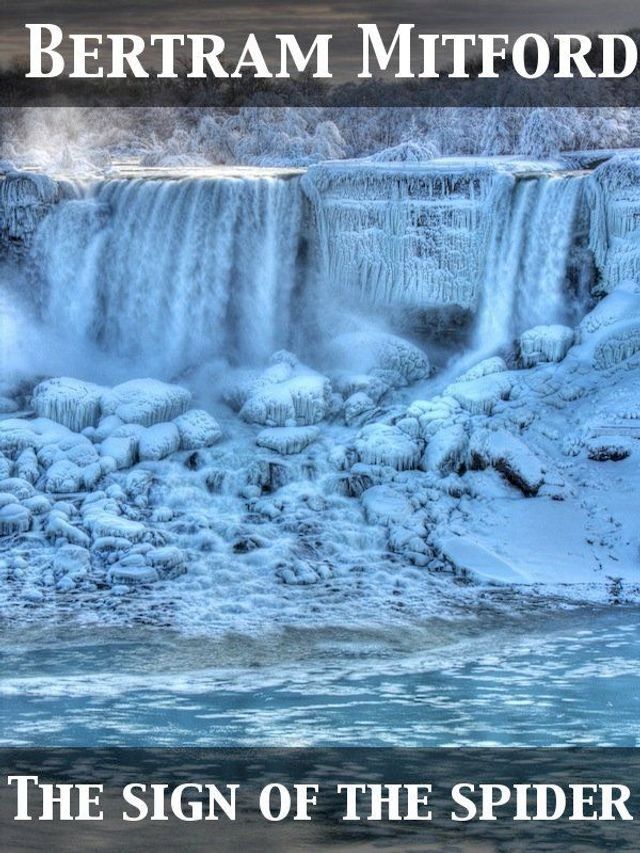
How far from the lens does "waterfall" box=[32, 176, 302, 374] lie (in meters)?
21.1

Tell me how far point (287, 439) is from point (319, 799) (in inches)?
296

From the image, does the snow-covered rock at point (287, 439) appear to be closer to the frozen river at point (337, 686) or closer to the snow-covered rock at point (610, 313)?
the snow-covered rock at point (610, 313)

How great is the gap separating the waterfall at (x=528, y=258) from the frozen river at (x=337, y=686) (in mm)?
5785

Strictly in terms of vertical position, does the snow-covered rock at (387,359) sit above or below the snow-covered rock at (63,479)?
above

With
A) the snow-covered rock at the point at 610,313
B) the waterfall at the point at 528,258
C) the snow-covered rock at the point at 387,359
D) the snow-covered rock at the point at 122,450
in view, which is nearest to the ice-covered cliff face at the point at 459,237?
the waterfall at the point at 528,258

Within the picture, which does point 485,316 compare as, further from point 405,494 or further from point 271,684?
point 271,684

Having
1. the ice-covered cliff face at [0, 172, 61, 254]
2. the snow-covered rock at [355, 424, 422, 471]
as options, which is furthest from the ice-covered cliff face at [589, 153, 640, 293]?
the ice-covered cliff face at [0, 172, 61, 254]

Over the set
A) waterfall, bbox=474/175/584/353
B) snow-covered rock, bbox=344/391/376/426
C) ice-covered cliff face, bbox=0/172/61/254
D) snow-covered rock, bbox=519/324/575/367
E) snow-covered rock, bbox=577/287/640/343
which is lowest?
snow-covered rock, bbox=344/391/376/426

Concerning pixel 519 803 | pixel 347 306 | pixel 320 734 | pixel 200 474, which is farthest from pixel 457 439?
pixel 519 803

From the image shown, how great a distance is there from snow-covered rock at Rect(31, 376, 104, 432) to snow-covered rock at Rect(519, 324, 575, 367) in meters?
3.97

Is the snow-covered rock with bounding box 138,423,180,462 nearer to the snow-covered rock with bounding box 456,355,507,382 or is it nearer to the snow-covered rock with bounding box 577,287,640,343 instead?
the snow-covered rock with bounding box 456,355,507,382

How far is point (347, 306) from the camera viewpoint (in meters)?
21.0

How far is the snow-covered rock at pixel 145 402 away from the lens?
1836 cm

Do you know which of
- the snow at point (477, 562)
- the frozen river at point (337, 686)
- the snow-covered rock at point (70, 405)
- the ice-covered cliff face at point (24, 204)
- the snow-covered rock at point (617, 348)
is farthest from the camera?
the ice-covered cliff face at point (24, 204)
